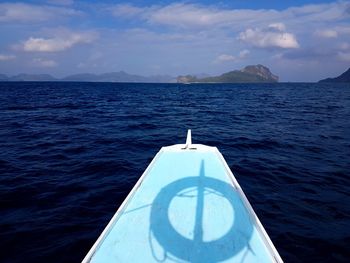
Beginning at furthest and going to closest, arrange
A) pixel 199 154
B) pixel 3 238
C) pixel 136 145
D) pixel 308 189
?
pixel 136 145 < pixel 308 189 < pixel 199 154 < pixel 3 238

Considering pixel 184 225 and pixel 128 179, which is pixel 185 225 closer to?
pixel 184 225

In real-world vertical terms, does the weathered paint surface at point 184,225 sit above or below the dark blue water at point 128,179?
above

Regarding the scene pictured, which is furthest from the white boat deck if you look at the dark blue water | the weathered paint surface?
the dark blue water

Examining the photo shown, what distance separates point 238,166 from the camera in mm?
12344

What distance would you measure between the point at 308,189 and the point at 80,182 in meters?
7.89

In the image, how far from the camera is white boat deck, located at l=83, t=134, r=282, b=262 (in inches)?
160

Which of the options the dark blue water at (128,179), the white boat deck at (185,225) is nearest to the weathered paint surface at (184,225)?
the white boat deck at (185,225)

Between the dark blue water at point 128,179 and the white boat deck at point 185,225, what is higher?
the white boat deck at point 185,225

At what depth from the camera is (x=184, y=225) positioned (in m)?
4.71

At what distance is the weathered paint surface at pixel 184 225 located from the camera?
13.4 ft

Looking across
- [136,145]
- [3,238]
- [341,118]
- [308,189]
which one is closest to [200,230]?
[3,238]

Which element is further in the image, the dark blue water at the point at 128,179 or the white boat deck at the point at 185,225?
the dark blue water at the point at 128,179

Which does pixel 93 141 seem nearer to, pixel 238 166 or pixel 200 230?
pixel 238 166

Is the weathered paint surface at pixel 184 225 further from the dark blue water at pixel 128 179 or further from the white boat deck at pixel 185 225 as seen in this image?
the dark blue water at pixel 128 179
